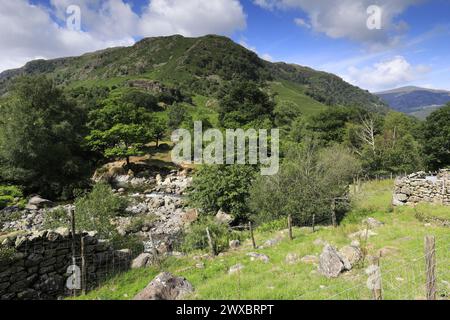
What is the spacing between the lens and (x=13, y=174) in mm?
29703

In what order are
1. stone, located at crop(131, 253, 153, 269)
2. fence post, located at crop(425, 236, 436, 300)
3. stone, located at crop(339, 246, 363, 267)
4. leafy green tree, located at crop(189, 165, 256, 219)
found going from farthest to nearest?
leafy green tree, located at crop(189, 165, 256, 219) → stone, located at crop(131, 253, 153, 269) → stone, located at crop(339, 246, 363, 267) → fence post, located at crop(425, 236, 436, 300)

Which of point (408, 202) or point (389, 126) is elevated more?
point (389, 126)

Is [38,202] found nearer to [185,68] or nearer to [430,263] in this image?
[430,263]

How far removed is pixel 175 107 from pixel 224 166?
46259 mm

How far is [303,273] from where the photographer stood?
9977 mm

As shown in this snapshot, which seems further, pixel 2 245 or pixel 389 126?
pixel 389 126

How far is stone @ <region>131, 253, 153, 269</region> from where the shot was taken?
12.5 metres

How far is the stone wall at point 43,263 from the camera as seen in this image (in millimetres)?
10227

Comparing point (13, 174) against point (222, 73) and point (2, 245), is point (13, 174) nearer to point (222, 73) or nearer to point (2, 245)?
point (2, 245)

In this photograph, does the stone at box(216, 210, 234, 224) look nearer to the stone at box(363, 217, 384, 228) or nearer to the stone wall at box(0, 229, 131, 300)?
the stone at box(363, 217, 384, 228)

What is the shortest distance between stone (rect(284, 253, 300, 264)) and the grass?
22 cm

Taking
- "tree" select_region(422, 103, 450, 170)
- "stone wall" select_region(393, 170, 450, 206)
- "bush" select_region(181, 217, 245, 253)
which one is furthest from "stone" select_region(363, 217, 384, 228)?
"tree" select_region(422, 103, 450, 170)

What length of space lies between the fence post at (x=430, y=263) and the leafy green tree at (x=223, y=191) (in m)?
16.7

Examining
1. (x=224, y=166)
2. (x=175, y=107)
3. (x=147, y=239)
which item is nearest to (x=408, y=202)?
(x=224, y=166)
